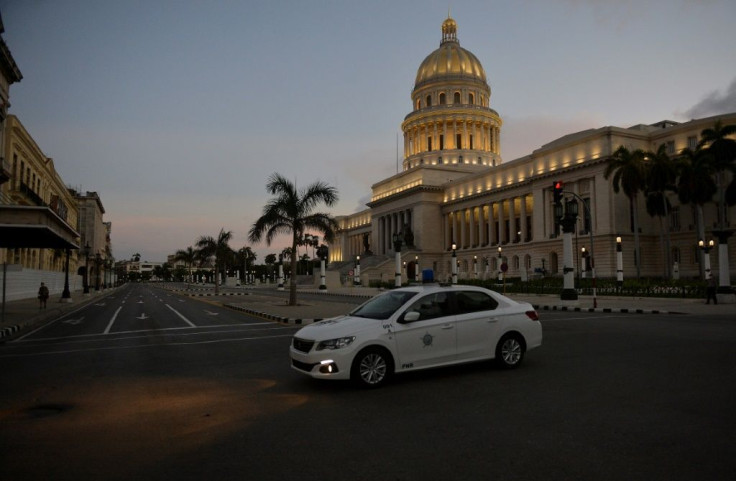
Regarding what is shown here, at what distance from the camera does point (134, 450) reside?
546 centimetres

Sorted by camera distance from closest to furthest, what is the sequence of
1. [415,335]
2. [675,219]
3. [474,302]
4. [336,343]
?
[336,343], [415,335], [474,302], [675,219]

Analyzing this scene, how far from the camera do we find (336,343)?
805 cm

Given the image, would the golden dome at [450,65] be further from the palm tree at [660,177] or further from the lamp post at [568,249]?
the lamp post at [568,249]

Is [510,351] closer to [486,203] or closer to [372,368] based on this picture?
[372,368]

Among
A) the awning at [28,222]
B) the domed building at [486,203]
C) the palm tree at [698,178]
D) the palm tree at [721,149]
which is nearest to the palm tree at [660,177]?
the palm tree at [698,178]

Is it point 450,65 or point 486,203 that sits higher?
point 450,65

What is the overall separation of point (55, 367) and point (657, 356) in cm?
1206

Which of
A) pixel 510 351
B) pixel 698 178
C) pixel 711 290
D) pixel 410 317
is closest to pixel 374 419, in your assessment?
pixel 410 317

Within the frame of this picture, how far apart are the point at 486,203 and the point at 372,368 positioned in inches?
3032

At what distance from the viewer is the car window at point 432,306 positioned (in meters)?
8.80

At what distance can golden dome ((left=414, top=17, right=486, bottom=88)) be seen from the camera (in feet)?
340

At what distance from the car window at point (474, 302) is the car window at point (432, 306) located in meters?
0.26

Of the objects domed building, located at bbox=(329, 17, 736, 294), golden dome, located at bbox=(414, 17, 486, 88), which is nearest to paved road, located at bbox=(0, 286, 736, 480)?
domed building, located at bbox=(329, 17, 736, 294)

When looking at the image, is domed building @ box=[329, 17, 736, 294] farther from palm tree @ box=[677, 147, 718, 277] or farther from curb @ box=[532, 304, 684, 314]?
palm tree @ box=[677, 147, 718, 277]
